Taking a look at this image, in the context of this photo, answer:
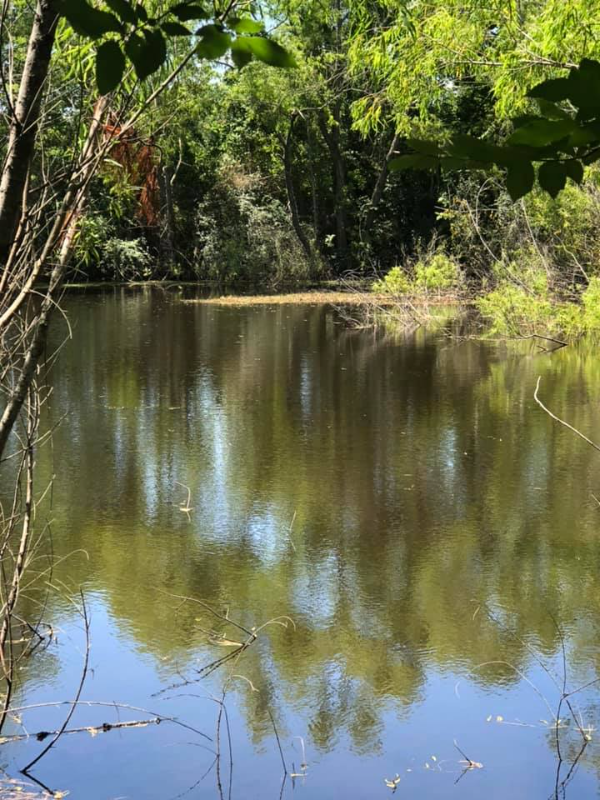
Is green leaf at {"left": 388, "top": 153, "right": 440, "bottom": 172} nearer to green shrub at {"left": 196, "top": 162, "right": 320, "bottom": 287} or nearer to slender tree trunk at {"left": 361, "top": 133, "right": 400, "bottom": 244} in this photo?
green shrub at {"left": 196, "top": 162, "right": 320, "bottom": 287}

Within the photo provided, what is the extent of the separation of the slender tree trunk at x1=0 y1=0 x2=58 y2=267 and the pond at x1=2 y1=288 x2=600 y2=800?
1.97 m

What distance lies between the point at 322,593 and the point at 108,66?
356cm

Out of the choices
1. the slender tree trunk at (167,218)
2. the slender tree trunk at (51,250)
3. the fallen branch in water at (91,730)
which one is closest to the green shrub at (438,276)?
the slender tree trunk at (167,218)

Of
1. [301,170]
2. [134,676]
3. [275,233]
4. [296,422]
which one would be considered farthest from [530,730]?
[301,170]

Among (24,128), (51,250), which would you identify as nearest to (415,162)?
(24,128)

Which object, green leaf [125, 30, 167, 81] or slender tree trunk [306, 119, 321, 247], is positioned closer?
green leaf [125, 30, 167, 81]

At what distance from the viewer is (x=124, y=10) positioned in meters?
1.15

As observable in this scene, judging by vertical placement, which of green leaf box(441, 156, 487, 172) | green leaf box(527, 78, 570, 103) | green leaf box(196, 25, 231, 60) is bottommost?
green leaf box(441, 156, 487, 172)

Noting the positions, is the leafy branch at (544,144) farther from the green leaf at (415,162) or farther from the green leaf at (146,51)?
the green leaf at (146,51)

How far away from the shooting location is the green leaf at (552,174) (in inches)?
50.9

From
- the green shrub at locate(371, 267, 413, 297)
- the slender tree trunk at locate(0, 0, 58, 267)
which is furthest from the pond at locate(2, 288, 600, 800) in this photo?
the green shrub at locate(371, 267, 413, 297)

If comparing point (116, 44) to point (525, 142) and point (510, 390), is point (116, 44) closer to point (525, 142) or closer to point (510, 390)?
point (525, 142)

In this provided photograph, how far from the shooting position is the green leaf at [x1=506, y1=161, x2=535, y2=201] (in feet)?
4.12

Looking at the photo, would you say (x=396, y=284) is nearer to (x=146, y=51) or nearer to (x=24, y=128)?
(x=24, y=128)
